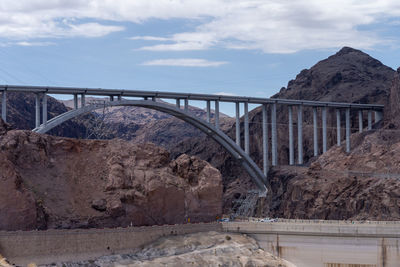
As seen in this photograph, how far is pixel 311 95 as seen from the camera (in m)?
132

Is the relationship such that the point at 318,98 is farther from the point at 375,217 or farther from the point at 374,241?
the point at 374,241

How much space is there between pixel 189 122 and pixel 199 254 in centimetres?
3606

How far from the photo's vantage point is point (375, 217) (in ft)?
294

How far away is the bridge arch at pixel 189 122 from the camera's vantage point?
80.1 m

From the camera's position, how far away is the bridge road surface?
68.2 meters

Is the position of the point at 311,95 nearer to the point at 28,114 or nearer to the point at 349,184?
the point at 349,184

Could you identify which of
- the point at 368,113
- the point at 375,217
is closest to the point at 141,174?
the point at 375,217

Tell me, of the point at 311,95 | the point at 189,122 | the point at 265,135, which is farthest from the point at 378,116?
the point at 189,122

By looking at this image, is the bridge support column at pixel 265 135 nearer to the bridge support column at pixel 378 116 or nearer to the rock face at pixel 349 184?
the rock face at pixel 349 184

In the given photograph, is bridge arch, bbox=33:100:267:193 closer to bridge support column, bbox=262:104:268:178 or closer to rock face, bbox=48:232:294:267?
bridge support column, bbox=262:104:268:178

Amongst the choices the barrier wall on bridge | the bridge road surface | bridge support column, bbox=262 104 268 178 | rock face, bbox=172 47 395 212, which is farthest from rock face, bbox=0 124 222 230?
rock face, bbox=172 47 395 212

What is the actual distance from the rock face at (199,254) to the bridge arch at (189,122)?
20.2 metres

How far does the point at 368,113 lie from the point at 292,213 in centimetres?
2476

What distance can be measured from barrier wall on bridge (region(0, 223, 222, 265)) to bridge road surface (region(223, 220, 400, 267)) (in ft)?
23.9
